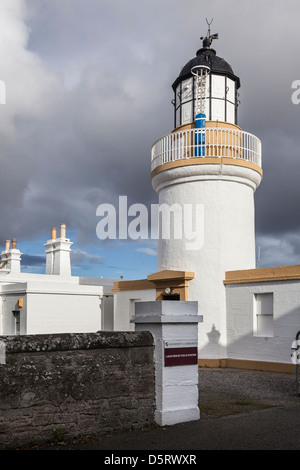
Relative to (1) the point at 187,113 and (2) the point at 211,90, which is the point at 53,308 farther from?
(2) the point at 211,90

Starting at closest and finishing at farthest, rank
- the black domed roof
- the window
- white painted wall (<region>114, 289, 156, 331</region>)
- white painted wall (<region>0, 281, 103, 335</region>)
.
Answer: the window → the black domed roof → white painted wall (<region>114, 289, 156, 331</region>) → white painted wall (<region>0, 281, 103, 335</region>)

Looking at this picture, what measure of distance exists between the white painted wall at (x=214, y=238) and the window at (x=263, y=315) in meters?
1.14

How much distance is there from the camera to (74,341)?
666 cm

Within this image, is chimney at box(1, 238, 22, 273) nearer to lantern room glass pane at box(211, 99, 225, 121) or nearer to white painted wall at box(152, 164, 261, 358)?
white painted wall at box(152, 164, 261, 358)

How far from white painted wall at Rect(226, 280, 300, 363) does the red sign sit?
6909mm

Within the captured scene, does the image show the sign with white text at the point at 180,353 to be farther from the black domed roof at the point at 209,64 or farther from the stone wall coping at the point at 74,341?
the black domed roof at the point at 209,64

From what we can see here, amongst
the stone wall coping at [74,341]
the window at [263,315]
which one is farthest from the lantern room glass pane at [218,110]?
the stone wall coping at [74,341]

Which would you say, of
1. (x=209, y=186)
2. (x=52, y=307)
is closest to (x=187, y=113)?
(x=209, y=186)

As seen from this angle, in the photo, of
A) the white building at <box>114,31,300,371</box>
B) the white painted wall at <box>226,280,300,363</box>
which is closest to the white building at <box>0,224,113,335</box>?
the white building at <box>114,31,300,371</box>

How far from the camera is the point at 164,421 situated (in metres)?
7.27

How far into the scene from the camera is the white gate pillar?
24.2 feet
